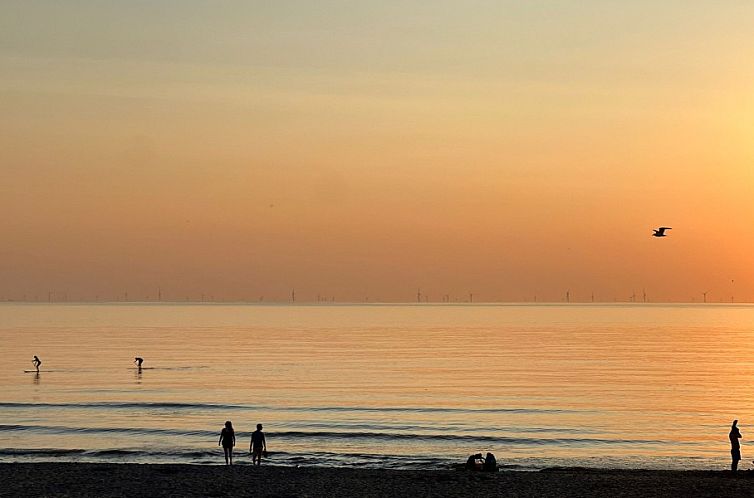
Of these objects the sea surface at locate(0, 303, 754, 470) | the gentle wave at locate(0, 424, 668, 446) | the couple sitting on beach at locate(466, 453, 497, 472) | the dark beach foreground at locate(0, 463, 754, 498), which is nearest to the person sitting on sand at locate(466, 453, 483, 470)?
the couple sitting on beach at locate(466, 453, 497, 472)

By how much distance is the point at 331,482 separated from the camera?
33.0 metres

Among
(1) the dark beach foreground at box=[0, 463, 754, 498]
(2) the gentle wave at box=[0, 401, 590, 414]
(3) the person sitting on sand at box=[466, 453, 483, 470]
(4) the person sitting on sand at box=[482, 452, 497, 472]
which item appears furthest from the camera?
(2) the gentle wave at box=[0, 401, 590, 414]

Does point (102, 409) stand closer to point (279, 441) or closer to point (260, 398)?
point (260, 398)

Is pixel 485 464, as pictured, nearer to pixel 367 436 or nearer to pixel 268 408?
pixel 367 436

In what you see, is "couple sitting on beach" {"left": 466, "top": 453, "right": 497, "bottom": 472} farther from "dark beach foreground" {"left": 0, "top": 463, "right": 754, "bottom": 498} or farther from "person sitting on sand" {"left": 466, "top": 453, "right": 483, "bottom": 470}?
"dark beach foreground" {"left": 0, "top": 463, "right": 754, "bottom": 498}

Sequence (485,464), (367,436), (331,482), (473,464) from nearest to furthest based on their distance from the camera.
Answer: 1. (331,482)
2. (485,464)
3. (473,464)
4. (367,436)

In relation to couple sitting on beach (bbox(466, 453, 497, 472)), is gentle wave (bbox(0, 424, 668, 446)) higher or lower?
lower

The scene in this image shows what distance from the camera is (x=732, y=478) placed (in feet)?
116

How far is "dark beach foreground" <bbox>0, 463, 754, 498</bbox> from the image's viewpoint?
30.9 metres

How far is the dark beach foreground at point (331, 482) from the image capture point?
101ft

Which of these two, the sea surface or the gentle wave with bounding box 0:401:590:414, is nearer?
the sea surface

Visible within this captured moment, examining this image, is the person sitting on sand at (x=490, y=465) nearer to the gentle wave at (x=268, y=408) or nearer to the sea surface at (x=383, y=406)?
the sea surface at (x=383, y=406)

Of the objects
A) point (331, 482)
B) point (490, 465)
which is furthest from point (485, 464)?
point (331, 482)

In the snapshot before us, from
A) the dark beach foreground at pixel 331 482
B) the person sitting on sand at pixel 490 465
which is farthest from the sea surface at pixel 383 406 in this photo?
the dark beach foreground at pixel 331 482
